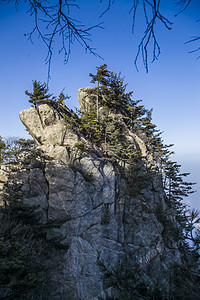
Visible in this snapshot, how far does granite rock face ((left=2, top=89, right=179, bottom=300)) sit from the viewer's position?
11734mm

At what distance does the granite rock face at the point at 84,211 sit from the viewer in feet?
38.5

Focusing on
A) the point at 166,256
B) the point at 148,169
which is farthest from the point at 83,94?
the point at 166,256

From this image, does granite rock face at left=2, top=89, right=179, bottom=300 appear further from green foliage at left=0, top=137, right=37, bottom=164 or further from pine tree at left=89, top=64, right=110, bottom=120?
pine tree at left=89, top=64, right=110, bottom=120

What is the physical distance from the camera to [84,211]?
14.6m

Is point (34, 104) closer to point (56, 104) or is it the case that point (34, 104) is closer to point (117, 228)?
point (56, 104)

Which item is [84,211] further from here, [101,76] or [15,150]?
[101,76]

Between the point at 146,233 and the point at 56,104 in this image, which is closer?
the point at 146,233

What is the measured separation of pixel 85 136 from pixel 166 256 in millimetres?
17741

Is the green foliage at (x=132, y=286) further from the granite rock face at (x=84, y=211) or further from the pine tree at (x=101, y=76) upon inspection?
the pine tree at (x=101, y=76)

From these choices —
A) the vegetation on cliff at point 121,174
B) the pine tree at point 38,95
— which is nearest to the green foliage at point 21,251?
the vegetation on cliff at point 121,174

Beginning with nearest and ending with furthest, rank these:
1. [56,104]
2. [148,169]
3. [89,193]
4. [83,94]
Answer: [89,193] < [56,104] < [148,169] < [83,94]

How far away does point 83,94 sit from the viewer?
88.7 feet

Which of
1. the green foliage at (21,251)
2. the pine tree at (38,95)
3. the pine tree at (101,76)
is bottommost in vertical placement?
the green foliage at (21,251)

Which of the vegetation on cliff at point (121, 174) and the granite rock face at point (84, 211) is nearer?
the vegetation on cliff at point (121, 174)
